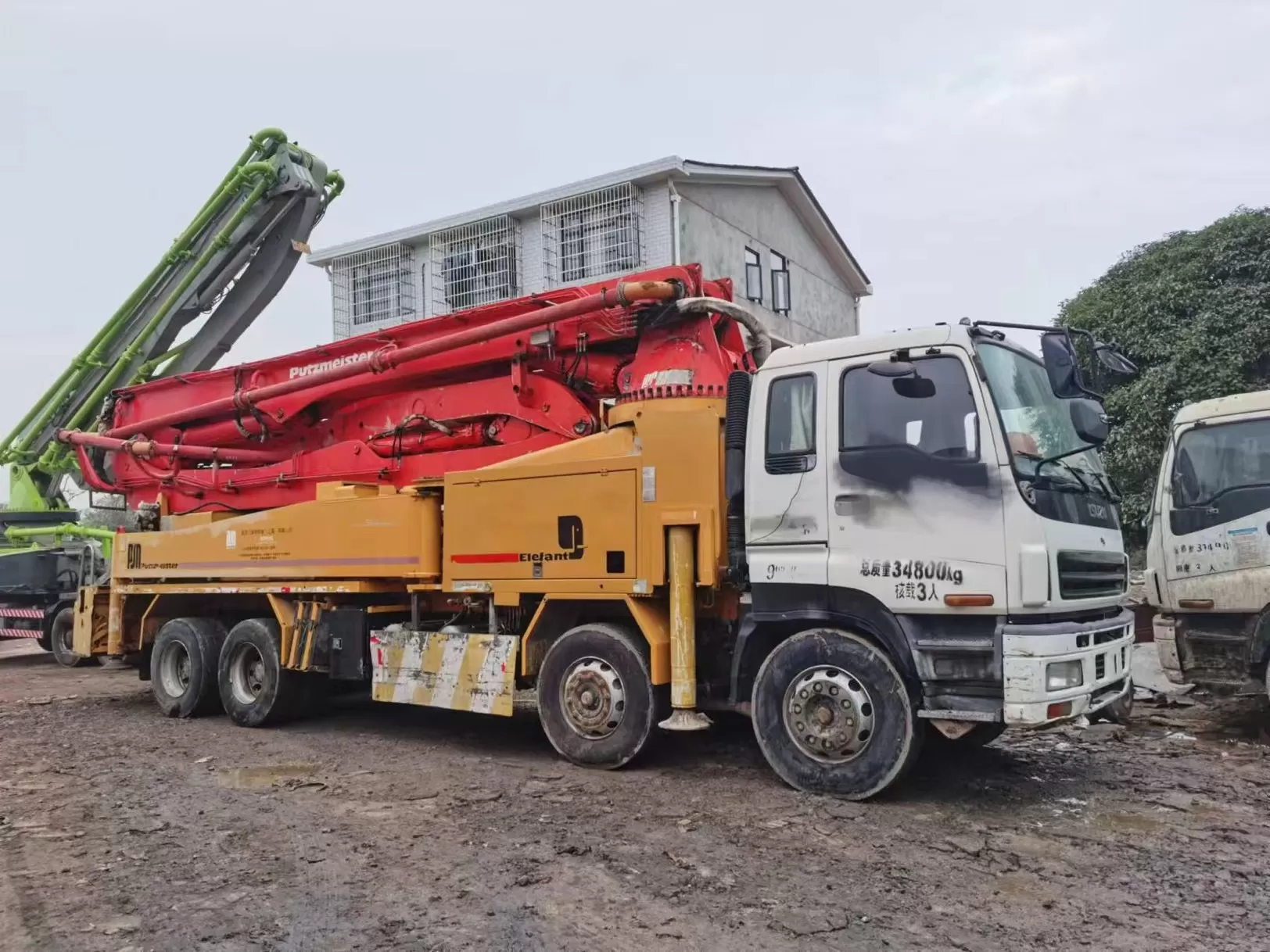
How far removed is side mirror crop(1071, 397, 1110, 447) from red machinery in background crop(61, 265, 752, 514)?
222 centimetres

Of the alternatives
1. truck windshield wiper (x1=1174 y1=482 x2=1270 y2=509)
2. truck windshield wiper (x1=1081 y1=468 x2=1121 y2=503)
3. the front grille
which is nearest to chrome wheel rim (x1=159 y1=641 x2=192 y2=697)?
the front grille

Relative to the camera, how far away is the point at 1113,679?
5.69 metres

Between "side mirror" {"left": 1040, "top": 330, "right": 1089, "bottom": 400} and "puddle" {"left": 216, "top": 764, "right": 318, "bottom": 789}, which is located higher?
"side mirror" {"left": 1040, "top": 330, "right": 1089, "bottom": 400}

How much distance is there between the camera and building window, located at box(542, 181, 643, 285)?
62.7ft

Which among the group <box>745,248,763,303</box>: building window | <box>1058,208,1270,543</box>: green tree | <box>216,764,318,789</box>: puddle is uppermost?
<box>745,248,763,303</box>: building window

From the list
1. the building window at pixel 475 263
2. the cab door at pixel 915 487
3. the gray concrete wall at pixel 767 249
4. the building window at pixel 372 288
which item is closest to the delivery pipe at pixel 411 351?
the cab door at pixel 915 487

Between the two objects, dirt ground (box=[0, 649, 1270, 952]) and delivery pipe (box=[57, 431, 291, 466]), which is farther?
delivery pipe (box=[57, 431, 291, 466])

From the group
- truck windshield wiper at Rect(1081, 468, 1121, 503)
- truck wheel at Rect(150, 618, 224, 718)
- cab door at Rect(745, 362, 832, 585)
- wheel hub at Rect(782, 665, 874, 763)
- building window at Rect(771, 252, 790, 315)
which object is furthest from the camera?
building window at Rect(771, 252, 790, 315)

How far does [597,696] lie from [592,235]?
1456 centimetres

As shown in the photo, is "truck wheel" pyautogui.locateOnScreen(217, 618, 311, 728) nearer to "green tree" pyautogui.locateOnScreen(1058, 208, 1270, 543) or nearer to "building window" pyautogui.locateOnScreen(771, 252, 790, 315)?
"green tree" pyautogui.locateOnScreen(1058, 208, 1270, 543)

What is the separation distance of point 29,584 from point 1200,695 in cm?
1473

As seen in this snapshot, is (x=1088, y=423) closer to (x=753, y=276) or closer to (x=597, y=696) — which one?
(x=597, y=696)

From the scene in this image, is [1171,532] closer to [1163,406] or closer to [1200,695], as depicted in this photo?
[1200,695]

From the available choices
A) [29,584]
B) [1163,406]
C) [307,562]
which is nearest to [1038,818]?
[307,562]
